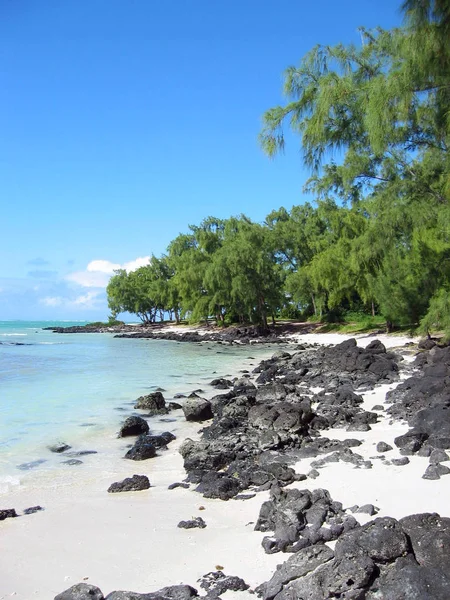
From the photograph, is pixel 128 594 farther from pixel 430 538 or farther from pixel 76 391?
pixel 76 391

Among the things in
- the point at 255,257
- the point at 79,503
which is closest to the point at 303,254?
the point at 255,257

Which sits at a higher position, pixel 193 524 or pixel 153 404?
pixel 193 524

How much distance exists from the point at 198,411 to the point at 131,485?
197 inches

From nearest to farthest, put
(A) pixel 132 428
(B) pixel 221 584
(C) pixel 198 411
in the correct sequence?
1. (B) pixel 221 584
2. (A) pixel 132 428
3. (C) pixel 198 411

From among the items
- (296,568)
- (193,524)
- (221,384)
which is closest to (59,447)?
(193,524)

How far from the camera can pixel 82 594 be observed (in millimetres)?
3697

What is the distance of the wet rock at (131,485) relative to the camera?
6.94m

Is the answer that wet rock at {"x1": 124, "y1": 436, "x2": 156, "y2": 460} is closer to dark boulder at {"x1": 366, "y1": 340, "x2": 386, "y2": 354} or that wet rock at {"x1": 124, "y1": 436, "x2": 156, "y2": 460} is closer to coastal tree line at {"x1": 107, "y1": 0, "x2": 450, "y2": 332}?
coastal tree line at {"x1": 107, "y1": 0, "x2": 450, "y2": 332}

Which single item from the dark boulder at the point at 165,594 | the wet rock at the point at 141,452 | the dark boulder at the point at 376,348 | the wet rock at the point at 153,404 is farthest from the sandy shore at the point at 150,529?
the dark boulder at the point at 376,348

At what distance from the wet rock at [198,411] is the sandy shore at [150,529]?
409cm

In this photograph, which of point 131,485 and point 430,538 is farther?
point 131,485

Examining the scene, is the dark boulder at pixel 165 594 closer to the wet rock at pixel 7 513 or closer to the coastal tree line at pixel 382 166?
the wet rock at pixel 7 513

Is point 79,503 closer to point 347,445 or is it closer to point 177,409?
point 347,445

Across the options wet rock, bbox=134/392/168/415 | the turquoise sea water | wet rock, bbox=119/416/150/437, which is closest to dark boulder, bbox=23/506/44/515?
the turquoise sea water
